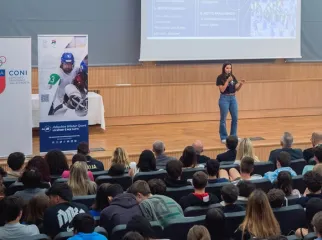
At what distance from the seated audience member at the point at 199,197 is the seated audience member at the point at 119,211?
1.74 ft

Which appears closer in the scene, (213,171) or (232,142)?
(213,171)

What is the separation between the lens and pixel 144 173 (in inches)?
257

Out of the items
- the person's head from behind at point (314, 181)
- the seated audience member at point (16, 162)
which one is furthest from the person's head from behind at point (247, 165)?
the seated audience member at point (16, 162)

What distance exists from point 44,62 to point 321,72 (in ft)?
23.2

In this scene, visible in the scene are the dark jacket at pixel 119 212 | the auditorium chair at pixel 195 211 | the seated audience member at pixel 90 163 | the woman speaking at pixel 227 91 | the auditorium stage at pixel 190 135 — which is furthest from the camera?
the woman speaking at pixel 227 91

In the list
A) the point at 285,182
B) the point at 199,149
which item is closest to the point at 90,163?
the point at 199,149

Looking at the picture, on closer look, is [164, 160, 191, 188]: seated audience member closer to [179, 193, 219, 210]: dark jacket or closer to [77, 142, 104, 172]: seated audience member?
[179, 193, 219, 210]: dark jacket

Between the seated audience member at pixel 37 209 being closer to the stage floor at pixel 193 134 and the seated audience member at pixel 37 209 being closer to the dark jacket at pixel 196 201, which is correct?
the dark jacket at pixel 196 201

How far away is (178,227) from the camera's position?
4.63 meters

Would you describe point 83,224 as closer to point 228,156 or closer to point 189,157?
point 189,157

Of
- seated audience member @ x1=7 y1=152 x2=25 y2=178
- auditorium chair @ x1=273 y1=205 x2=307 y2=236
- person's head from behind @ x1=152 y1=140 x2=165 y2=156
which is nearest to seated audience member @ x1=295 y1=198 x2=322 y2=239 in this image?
auditorium chair @ x1=273 y1=205 x2=307 y2=236

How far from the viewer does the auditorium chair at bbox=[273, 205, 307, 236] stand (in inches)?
196

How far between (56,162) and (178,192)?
5.26ft

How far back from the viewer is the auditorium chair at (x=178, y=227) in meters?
4.62
